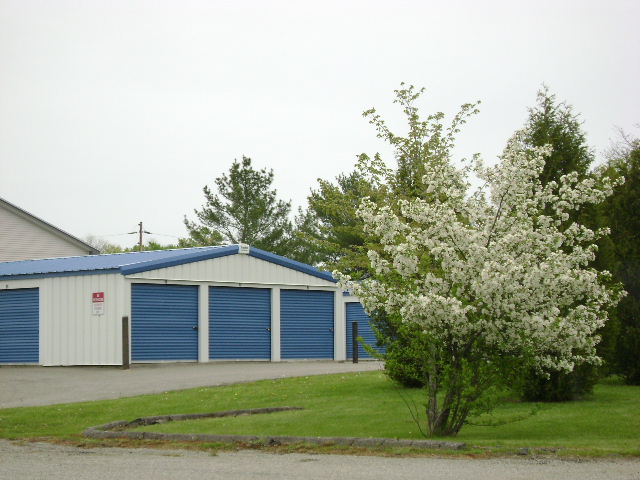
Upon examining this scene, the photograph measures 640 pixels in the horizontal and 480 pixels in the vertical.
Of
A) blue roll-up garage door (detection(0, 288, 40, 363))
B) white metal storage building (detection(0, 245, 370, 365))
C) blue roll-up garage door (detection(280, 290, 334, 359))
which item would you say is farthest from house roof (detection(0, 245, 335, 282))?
blue roll-up garage door (detection(280, 290, 334, 359))

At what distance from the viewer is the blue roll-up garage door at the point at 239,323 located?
96.9 feet

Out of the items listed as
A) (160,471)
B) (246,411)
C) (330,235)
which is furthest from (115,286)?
(330,235)

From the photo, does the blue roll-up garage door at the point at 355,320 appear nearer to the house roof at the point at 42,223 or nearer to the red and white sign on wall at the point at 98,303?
the red and white sign on wall at the point at 98,303

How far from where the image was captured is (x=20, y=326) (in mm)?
29219

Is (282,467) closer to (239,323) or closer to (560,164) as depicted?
(560,164)

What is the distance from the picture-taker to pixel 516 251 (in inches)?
483

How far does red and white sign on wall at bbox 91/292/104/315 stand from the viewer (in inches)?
1073

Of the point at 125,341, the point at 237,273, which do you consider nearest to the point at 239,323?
the point at 237,273

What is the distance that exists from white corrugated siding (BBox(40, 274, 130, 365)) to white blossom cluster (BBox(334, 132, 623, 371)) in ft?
49.8

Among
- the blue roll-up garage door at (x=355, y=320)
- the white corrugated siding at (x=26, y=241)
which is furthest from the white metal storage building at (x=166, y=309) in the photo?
the white corrugated siding at (x=26, y=241)

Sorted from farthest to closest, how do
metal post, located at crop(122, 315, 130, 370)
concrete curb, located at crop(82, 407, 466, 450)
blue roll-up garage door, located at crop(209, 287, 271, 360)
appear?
blue roll-up garage door, located at crop(209, 287, 271, 360), metal post, located at crop(122, 315, 130, 370), concrete curb, located at crop(82, 407, 466, 450)

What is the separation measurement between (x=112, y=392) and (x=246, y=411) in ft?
16.8

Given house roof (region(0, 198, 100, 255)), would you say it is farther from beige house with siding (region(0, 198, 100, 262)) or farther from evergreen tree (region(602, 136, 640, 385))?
evergreen tree (region(602, 136, 640, 385))

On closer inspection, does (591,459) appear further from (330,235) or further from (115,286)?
(330,235)
